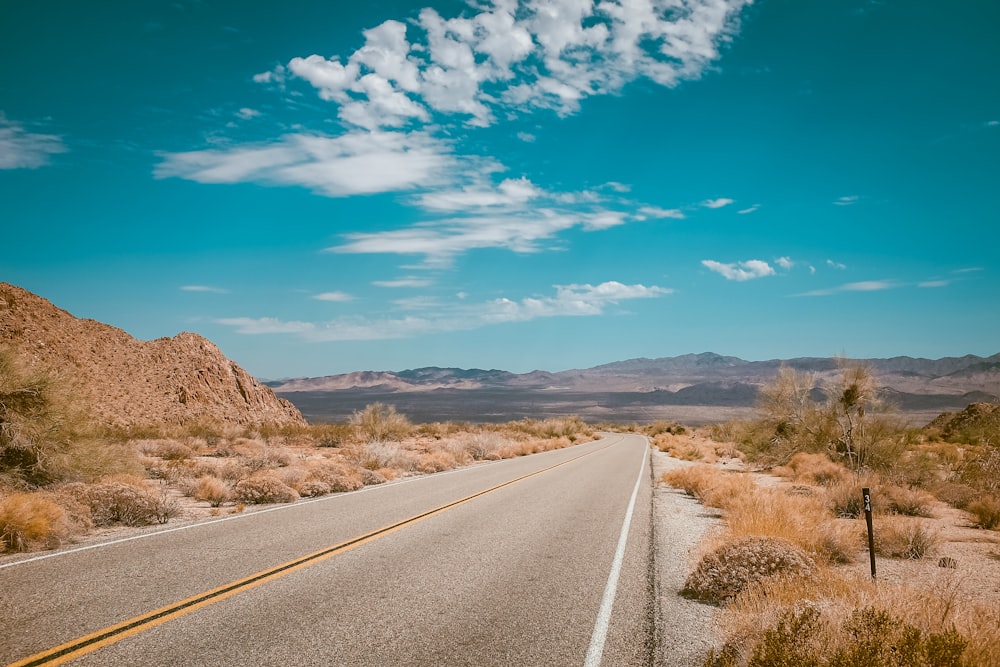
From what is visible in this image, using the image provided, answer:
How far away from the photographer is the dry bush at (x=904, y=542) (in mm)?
9219

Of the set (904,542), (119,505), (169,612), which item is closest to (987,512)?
(904,542)

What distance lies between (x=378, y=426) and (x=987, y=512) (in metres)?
33.6

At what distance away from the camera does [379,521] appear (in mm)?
10773

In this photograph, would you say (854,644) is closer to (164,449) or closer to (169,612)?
(169,612)

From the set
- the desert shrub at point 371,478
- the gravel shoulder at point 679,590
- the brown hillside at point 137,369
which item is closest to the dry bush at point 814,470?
the gravel shoulder at point 679,590

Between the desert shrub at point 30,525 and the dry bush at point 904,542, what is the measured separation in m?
12.5

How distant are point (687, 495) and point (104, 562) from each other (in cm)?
1441

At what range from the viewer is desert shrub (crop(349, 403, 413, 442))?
126 ft

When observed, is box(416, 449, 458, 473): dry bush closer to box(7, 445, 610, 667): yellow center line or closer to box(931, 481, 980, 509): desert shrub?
box(7, 445, 610, 667): yellow center line

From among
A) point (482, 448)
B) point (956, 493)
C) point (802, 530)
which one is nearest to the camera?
point (802, 530)

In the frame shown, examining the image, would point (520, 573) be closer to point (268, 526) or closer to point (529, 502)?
point (268, 526)

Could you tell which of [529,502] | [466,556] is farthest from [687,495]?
[466,556]

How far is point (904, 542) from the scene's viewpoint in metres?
9.36

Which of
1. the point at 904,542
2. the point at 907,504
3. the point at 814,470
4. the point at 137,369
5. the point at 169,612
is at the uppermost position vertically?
the point at 137,369
